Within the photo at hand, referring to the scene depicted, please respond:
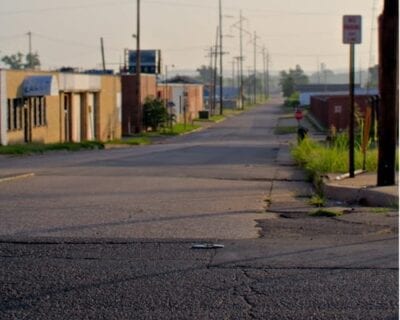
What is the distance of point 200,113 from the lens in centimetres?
12156

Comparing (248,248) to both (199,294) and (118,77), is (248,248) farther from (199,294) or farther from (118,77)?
(118,77)

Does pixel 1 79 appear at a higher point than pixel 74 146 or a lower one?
higher

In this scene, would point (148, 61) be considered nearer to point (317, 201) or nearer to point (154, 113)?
point (154, 113)

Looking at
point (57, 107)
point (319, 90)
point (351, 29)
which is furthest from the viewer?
point (319, 90)

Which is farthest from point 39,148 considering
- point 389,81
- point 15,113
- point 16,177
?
point 389,81

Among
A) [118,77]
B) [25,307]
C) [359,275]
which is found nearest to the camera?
[25,307]

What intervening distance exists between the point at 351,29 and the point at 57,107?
42.3 metres

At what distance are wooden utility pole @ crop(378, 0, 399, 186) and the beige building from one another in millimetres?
33638

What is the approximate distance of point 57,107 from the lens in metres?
58.6

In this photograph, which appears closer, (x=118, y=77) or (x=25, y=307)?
(x=25, y=307)

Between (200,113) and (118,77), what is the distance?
46.7 meters

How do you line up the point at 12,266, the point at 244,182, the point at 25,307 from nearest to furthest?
the point at 25,307 → the point at 12,266 → the point at 244,182

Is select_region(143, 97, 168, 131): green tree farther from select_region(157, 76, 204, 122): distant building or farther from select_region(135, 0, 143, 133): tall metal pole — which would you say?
select_region(157, 76, 204, 122): distant building

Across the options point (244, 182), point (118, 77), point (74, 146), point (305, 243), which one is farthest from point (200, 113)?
point (305, 243)
